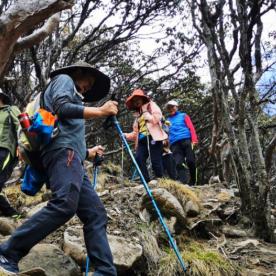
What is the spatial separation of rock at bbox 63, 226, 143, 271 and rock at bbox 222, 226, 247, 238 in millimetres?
1954

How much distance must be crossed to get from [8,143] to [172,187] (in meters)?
2.60

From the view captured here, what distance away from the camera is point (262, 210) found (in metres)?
5.81

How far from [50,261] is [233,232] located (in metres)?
3.08

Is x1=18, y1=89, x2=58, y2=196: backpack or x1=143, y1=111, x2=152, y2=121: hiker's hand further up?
x1=143, y1=111, x2=152, y2=121: hiker's hand

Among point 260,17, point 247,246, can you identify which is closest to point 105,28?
point 260,17

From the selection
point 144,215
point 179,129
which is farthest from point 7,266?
point 179,129

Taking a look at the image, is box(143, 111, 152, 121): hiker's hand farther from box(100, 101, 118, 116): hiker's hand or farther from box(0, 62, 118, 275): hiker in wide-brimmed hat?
box(100, 101, 118, 116): hiker's hand

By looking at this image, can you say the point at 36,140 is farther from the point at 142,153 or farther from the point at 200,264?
the point at 142,153

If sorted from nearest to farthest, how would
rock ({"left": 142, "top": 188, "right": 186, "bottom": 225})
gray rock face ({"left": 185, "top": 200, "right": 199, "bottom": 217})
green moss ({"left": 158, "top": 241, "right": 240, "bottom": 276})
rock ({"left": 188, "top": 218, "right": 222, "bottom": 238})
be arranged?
green moss ({"left": 158, "top": 241, "right": 240, "bottom": 276}) → rock ({"left": 142, "top": 188, "right": 186, "bottom": 225}) → rock ({"left": 188, "top": 218, "right": 222, "bottom": 238}) → gray rock face ({"left": 185, "top": 200, "right": 199, "bottom": 217})

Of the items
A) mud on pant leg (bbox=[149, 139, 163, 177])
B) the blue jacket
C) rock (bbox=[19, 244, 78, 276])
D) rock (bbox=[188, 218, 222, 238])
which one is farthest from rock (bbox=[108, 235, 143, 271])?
the blue jacket

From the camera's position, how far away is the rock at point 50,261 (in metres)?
3.83

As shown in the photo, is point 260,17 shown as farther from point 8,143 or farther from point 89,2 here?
point 89,2

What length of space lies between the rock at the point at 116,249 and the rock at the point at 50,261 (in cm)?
26

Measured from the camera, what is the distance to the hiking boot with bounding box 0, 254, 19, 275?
298 cm
